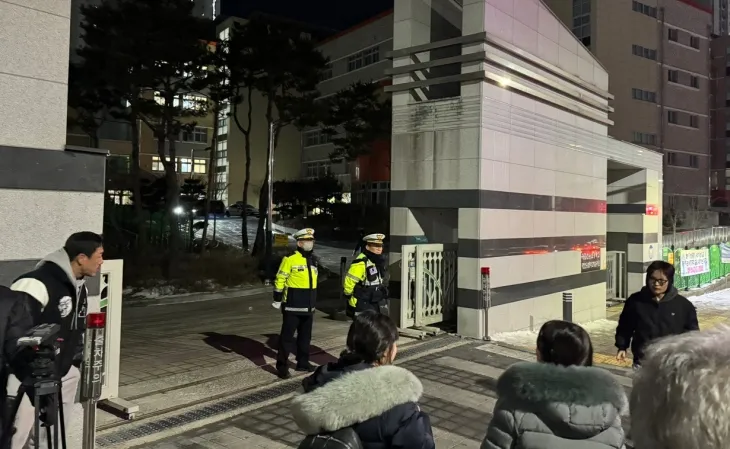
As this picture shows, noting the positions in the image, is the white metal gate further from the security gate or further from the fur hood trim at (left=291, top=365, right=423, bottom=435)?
the fur hood trim at (left=291, top=365, right=423, bottom=435)

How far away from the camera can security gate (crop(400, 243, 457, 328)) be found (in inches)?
372

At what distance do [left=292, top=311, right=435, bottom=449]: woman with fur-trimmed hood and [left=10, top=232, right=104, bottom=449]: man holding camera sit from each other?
2.12 metres

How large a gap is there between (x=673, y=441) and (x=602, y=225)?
13.0 metres

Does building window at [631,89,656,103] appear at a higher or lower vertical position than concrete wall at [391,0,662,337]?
higher

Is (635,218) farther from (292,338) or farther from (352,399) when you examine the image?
(352,399)

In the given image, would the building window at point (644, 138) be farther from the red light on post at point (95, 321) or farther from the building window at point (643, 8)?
the red light on post at point (95, 321)

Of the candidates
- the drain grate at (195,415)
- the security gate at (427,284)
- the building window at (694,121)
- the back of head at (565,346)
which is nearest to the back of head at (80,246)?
the drain grate at (195,415)

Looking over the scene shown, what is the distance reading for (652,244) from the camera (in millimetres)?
16172

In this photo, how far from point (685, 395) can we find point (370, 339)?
4.46 ft

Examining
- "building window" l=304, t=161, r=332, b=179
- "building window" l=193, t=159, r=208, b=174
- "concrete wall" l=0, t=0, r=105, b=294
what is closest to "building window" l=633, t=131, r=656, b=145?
"building window" l=304, t=161, r=332, b=179

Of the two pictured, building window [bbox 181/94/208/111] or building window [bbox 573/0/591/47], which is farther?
building window [bbox 573/0/591/47]

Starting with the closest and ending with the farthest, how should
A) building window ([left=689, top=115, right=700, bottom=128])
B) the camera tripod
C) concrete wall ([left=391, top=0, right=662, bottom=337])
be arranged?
the camera tripod → concrete wall ([left=391, top=0, right=662, bottom=337]) → building window ([left=689, top=115, right=700, bottom=128])

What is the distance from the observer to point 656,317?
197 inches

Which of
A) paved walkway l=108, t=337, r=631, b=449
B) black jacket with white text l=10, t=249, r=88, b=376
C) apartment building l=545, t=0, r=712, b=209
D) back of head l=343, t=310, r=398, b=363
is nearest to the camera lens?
back of head l=343, t=310, r=398, b=363
